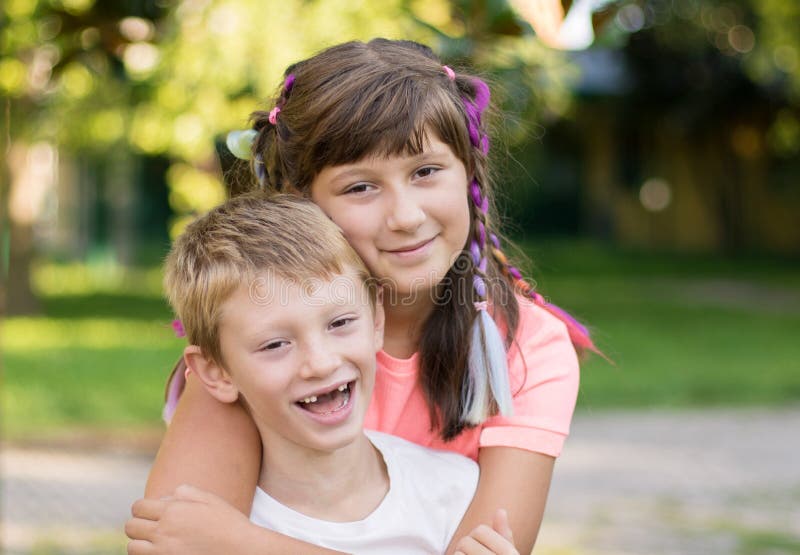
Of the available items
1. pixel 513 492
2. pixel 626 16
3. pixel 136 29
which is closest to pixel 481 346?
pixel 513 492

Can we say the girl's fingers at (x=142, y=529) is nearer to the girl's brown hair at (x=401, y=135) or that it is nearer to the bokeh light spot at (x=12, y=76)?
the girl's brown hair at (x=401, y=135)

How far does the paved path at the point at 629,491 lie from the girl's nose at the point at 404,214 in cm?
326

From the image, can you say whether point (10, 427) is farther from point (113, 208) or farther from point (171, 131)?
point (113, 208)

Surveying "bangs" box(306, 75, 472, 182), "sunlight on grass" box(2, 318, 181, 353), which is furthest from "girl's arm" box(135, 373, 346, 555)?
"sunlight on grass" box(2, 318, 181, 353)

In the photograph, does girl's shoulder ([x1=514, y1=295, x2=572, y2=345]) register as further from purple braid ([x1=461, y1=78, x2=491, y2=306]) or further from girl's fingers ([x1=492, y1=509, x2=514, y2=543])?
girl's fingers ([x1=492, y1=509, x2=514, y2=543])

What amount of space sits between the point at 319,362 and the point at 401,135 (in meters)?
0.48

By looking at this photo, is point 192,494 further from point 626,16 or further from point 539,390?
point 626,16

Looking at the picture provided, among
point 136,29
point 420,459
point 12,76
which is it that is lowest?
point 420,459

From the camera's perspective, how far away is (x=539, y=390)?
2.21 m

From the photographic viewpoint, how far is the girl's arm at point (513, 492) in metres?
2.05

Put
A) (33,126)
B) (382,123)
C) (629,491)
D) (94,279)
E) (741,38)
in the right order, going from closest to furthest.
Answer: (382,123)
(629,491)
(33,126)
(94,279)
(741,38)

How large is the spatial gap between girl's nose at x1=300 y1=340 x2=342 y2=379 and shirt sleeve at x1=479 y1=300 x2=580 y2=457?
0.43 m

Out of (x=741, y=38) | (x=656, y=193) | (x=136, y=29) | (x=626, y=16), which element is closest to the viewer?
(x=136, y=29)

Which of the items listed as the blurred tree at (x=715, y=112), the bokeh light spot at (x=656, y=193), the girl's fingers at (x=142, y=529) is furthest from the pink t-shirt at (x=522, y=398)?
the bokeh light spot at (x=656, y=193)
